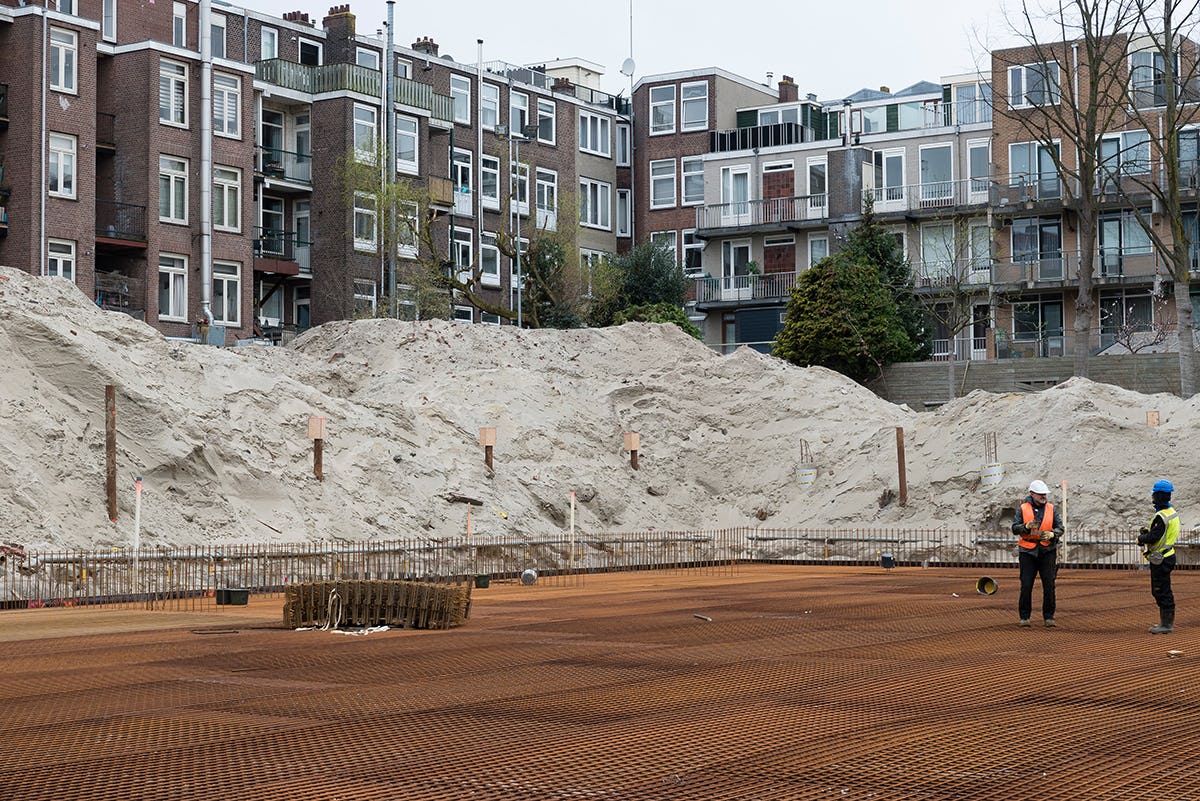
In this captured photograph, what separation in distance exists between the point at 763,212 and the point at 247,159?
81.2 ft

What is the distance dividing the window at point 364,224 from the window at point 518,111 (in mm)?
12033

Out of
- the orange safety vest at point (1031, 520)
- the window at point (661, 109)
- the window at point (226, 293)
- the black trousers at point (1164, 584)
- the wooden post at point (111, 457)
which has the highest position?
the window at point (661, 109)

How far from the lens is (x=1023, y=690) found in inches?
500

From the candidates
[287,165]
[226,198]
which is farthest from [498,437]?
A: [287,165]

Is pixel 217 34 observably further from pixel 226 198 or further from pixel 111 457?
pixel 111 457

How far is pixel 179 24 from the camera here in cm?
5519

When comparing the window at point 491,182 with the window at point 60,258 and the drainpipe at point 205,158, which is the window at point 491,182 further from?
the window at point 60,258

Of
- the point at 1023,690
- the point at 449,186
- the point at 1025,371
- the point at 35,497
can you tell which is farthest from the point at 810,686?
the point at 449,186

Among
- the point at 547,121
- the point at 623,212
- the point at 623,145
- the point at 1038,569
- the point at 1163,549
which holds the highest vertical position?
the point at 547,121

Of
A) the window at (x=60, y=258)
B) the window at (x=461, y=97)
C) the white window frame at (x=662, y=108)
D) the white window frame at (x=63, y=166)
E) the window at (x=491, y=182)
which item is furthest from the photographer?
the white window frame at (x=662, y=108)

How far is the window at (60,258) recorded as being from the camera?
47.0 metres

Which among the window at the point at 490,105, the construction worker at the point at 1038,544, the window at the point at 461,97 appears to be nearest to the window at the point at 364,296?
the window at the point at 461,97

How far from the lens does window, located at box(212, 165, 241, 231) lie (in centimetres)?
5253

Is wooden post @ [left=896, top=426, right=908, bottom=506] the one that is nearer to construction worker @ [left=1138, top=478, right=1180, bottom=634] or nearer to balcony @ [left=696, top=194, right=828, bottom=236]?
construction worker @ [left=1138, top=478, right=1180, bottom=634]
